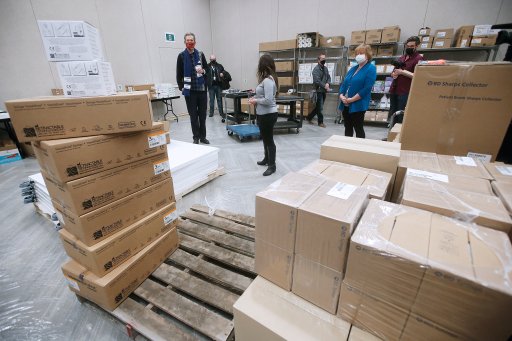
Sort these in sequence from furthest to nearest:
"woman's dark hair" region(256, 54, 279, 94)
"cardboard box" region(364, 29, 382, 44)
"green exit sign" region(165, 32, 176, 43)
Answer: "green exit sign" region(165, 32, 176, 43)
"cardboard box" region(364, 29, 382, 44)
"woman's dark hair" region(256, 54, 279, 94)

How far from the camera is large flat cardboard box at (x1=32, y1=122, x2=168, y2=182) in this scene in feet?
3.55

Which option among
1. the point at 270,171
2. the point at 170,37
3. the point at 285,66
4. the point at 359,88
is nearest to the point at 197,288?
the point at 270,171

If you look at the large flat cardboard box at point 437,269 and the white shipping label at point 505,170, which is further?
the white shipping label at point 505,170

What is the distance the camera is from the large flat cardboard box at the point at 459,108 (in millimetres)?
1338

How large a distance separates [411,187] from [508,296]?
521 mm

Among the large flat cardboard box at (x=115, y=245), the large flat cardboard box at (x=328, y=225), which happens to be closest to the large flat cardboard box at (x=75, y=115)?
the large flat cardboard box at (x=115, y=245)

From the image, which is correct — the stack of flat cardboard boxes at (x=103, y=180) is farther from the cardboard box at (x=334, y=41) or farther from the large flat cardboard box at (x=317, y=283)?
the cardboard box at (x=334, y=41)

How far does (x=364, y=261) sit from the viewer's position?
0.76m

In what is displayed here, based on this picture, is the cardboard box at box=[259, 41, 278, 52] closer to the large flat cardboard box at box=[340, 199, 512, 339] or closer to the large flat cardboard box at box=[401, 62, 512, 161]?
the large flat cardboard box at box=[401, 62, 512, 161]

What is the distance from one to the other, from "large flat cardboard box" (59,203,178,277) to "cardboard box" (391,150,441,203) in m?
1.48

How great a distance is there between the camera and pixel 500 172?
117 centimetres

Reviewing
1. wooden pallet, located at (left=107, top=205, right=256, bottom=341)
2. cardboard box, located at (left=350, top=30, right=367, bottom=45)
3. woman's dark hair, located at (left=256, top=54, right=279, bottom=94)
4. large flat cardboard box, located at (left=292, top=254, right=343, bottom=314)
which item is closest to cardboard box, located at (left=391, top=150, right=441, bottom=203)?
large flat cardboard box, located at (left=292, top=254, right=343, bottom=314)

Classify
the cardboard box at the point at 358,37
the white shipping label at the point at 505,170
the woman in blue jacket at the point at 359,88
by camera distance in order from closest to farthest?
the white shipping label at the point at 505,170, the woman in blue jacket at the point at 359,88, the cardboard box at the point at 358,37

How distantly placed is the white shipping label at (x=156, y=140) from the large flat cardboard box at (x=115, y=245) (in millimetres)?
448
